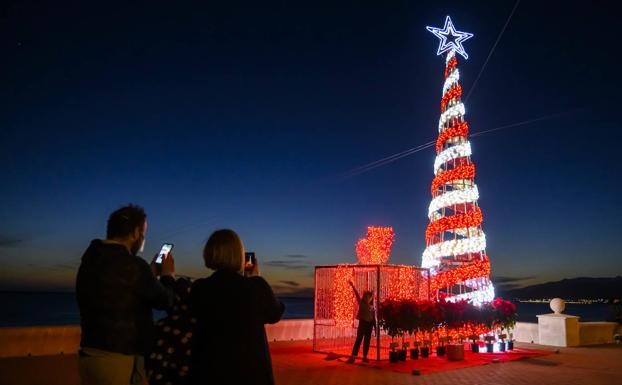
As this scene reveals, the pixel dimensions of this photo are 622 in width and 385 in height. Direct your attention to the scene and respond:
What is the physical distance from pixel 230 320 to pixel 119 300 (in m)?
0.56

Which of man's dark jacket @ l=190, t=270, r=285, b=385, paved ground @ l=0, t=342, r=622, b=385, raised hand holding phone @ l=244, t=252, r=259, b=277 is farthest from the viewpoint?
paved ground @ l=0, t=342, r=622, b=385

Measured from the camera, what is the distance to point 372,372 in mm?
9273

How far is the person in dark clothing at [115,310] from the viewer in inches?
101

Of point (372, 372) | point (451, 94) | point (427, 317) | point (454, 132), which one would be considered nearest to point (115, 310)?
point (372, 372)

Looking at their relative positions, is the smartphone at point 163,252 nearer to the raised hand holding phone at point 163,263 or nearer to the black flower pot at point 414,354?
the raised hand holding phone at point 163,263

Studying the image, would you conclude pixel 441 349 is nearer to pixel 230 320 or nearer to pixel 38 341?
pixel 38 341

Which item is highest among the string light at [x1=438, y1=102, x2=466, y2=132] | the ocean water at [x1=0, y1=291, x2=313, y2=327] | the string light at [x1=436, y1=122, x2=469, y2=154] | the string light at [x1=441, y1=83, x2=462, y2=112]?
the string light at [x1=441, y1=83, x2=462, y2=112]

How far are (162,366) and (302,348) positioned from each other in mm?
10352

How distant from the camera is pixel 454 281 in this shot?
698 inches

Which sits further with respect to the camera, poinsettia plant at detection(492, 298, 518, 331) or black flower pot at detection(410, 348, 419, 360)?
poinsettia plant at detection(492, 298, 518, 331)

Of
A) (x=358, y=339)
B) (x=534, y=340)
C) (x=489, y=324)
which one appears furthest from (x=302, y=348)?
(x=534, y=340)

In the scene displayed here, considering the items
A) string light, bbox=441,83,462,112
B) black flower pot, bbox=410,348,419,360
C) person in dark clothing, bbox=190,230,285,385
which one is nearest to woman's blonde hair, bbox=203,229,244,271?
person in dark clothing, bbox=190,230,285,385

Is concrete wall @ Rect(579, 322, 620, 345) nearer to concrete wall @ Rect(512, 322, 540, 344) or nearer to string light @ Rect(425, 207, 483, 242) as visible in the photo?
concrete wall @ Rect(512, 322, 540, 344)

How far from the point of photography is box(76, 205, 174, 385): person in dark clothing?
2.56 m
